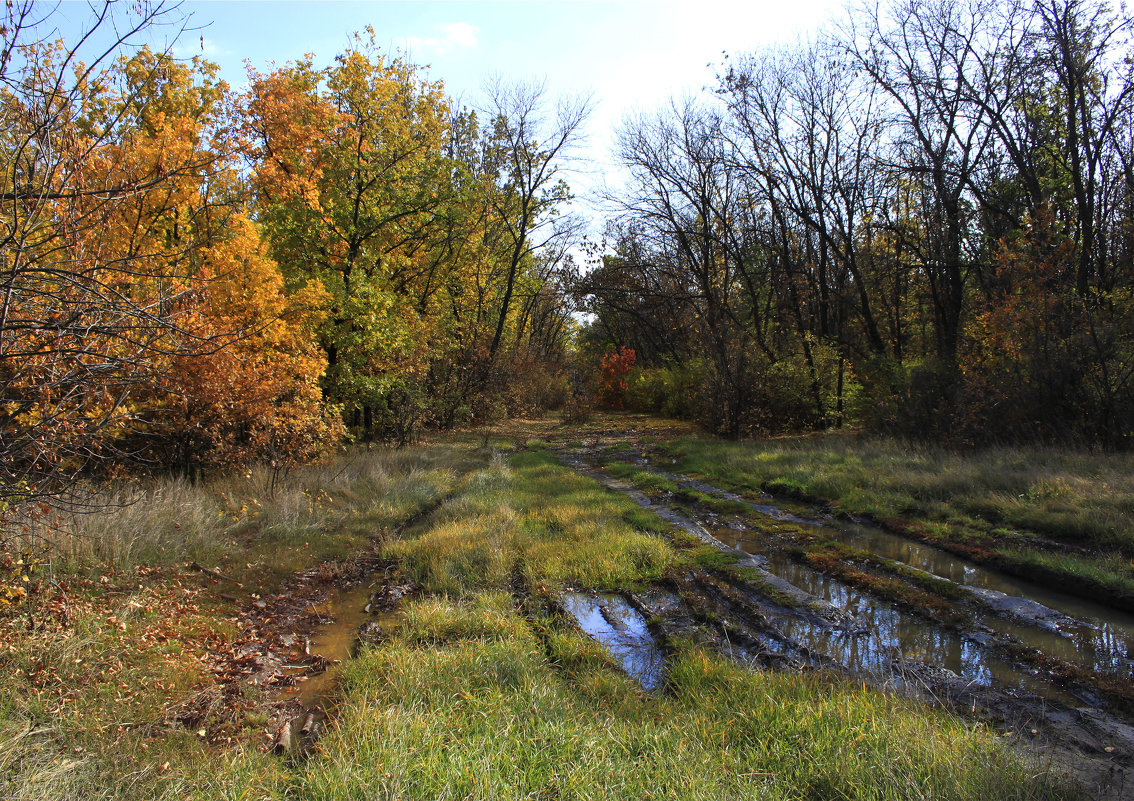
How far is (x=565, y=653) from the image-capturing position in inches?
187

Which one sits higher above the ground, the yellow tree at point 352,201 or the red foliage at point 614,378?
the yellow tree at point 352,201

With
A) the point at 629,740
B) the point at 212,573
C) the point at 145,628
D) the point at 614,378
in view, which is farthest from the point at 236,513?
the point at 614,378

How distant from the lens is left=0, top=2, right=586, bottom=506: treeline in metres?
3.88

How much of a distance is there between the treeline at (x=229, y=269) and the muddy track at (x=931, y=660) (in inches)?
190

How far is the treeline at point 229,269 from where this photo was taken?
12.7 feet

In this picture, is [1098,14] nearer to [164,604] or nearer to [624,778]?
[624,778]

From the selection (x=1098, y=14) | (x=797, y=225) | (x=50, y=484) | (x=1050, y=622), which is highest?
(x=1098, y=14)

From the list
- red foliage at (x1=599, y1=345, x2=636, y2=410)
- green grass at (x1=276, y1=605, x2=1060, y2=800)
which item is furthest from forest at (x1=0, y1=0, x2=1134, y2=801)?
red foliage at (x1=599, y1=345, x2=636, y2=410)

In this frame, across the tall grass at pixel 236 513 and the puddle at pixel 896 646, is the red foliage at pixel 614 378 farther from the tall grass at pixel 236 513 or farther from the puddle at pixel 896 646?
the puddle at pixel 896 646

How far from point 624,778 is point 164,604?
4705 mm

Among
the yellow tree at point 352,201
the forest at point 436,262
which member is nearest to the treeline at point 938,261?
the forest at point 436,262

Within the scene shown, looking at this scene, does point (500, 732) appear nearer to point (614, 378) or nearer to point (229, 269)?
point (229, 269)

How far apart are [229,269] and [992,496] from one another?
1202 centimetres

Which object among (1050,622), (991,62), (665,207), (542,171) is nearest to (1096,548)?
(1050,622)
